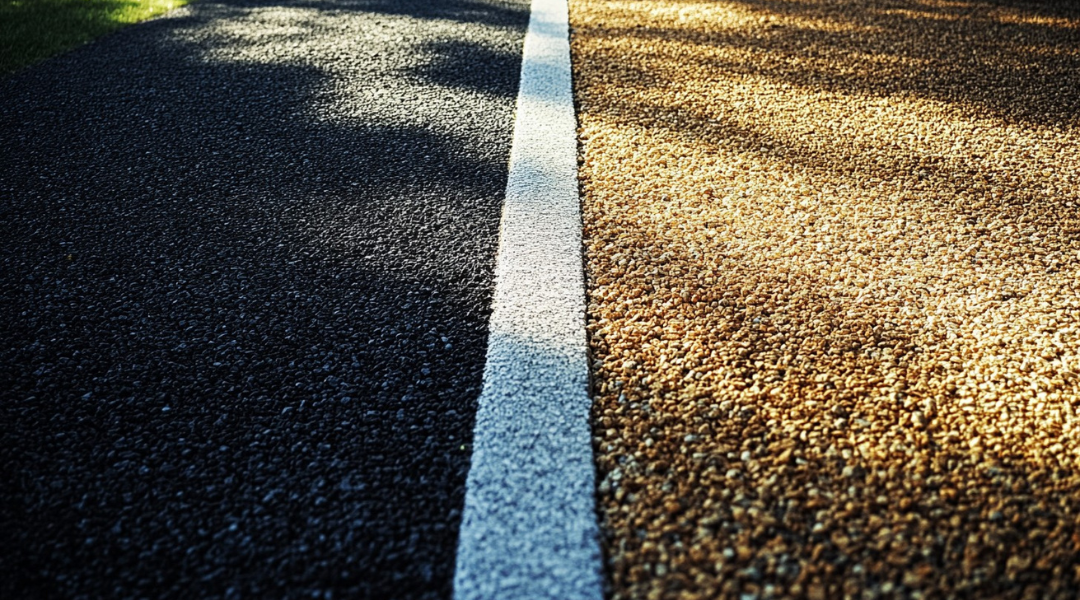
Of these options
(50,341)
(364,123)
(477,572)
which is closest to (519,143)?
(364,123)

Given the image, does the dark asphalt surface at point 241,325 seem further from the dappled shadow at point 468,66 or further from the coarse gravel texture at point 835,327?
the coarse gravel texture at point 835,327

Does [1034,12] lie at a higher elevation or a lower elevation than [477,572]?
higher

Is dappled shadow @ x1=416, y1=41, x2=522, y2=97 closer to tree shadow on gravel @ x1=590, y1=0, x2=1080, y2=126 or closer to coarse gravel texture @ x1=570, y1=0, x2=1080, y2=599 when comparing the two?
coarse gravel texture @ x1=570, y1=0, x2=1080, y2=599

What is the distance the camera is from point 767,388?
1.72m

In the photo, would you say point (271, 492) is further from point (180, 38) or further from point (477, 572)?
point (180, 38)

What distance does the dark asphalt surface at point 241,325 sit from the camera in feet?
4.45

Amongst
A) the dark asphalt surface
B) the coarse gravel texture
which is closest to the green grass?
the dark asphalt surface

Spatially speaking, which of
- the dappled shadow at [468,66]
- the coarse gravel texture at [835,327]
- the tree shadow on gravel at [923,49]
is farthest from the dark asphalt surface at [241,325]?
the tree shadow on gravel at [923,49]

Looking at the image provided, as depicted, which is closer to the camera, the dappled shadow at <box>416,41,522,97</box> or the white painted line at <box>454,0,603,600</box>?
the white painted line at <box>454,0,603,600</box>

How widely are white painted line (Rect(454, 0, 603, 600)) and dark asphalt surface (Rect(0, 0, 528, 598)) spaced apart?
0.17 feet

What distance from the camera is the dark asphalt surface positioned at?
4.45 ft

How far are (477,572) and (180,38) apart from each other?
165 inches

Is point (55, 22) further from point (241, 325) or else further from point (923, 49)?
Result: point (923, 49)

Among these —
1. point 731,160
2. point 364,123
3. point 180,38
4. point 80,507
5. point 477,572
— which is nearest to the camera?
point 477,572
